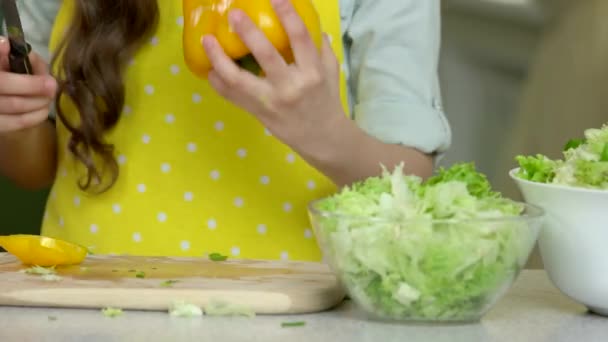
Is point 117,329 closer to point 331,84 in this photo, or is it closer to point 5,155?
point 331,84

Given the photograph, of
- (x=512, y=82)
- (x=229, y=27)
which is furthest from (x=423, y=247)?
(x=512, y=82)

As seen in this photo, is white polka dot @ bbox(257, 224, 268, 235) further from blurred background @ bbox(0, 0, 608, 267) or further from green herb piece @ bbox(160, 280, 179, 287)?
blurred background @ bbox(0, 0, 608, 267)

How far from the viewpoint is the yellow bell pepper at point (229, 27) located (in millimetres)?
1040

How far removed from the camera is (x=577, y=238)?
0.89m

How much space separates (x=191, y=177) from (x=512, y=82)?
0.91 meters

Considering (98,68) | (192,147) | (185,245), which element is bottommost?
(185,245)

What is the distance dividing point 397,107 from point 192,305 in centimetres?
53

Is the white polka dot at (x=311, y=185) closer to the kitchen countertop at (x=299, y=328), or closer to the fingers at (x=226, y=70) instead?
the fingers at (x=226, y=70)

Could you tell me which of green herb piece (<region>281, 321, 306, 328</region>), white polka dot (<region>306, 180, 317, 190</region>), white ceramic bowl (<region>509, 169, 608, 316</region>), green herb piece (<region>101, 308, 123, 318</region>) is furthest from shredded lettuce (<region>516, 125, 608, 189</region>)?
white polka dot (<region>306, 180, 317, 190</region>)

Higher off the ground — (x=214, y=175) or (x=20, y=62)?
(x=20, y=62)

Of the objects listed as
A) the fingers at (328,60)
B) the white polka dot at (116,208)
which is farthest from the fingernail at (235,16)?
the white polka dot at (116,208)

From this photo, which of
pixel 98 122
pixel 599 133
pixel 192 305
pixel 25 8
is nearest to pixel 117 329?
pixel 192 305

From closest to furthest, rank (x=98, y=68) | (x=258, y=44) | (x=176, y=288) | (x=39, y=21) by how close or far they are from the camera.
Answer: (x=176, y=288)
(x=258, y=44)
(x=98, y=68)
(x=39, y=21)

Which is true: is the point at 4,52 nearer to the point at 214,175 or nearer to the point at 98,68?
the point at 98,68
